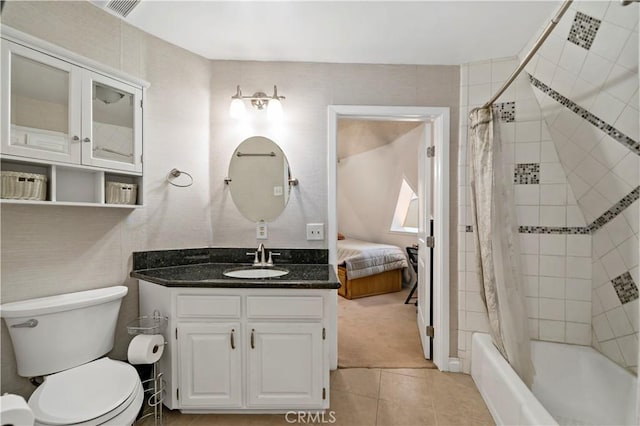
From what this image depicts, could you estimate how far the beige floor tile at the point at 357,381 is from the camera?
82.1 inches

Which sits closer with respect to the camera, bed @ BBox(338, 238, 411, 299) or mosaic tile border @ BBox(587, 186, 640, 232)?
mosaic tile border @ BBox(587, 186, 640, 232)

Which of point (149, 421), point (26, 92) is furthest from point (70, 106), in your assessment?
point (149, 421)

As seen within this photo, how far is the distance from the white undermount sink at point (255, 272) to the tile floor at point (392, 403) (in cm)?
81

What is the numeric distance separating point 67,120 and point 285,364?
5.70 ft

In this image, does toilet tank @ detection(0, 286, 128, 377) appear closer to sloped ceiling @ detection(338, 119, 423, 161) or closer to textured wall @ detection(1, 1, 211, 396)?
textured wall @ detection(1, 1, 211, 396)

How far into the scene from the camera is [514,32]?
6.30 ft

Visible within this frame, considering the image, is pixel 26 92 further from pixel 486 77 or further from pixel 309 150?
pixel 486 77

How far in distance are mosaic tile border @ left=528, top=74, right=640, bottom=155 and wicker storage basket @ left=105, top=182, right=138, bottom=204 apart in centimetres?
254

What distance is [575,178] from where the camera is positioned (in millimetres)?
1890

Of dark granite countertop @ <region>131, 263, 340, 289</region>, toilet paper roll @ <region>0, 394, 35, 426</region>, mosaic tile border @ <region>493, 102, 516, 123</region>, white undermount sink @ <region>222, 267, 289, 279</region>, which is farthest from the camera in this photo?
mosaic tile border @ <region>493, 102, 516, 123</region>

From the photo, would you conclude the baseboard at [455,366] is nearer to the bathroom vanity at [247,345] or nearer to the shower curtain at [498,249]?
the shower curtain at [498,249]

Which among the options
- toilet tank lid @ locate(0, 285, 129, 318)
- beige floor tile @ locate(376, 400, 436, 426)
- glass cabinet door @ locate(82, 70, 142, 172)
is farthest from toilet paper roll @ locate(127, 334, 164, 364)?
beige floor tile @ locate(376, 400, 436, 426)

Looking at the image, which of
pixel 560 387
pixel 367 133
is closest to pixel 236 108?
pixel 367 133

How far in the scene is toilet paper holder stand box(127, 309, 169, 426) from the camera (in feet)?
5.59
